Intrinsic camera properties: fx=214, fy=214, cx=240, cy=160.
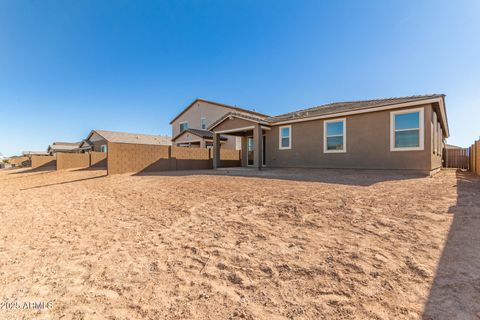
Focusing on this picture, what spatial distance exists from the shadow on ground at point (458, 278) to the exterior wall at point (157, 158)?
1286cm

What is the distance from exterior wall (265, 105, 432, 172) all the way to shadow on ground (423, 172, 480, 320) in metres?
6.79

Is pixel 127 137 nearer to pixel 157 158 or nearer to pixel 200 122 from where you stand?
pixel 200 122

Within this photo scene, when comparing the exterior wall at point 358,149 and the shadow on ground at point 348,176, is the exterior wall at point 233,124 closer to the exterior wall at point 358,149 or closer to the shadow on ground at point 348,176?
the exterior wall at point 358,149

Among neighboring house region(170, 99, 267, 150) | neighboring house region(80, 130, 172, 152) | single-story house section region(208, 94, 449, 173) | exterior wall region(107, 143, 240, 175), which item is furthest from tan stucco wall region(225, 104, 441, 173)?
neighboring house region(80, 130, 172, 152)

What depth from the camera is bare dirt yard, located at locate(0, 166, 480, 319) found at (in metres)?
1.70

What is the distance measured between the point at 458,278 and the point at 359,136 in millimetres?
9438

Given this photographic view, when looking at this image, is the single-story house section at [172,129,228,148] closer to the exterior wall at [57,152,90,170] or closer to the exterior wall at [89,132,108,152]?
the exterior wall at [57,152,90,170]

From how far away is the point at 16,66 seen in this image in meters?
15.1

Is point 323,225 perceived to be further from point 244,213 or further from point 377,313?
point 377,313

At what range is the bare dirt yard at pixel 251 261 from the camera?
67.0 inches

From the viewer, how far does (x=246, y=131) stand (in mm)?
14906

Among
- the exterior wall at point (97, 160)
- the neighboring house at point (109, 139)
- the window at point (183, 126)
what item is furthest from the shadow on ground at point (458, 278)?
the neighboring house at point (109, 139)

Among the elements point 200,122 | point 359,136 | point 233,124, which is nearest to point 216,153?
point 233,124

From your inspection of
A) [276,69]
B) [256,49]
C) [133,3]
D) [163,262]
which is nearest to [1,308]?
[163,262]
